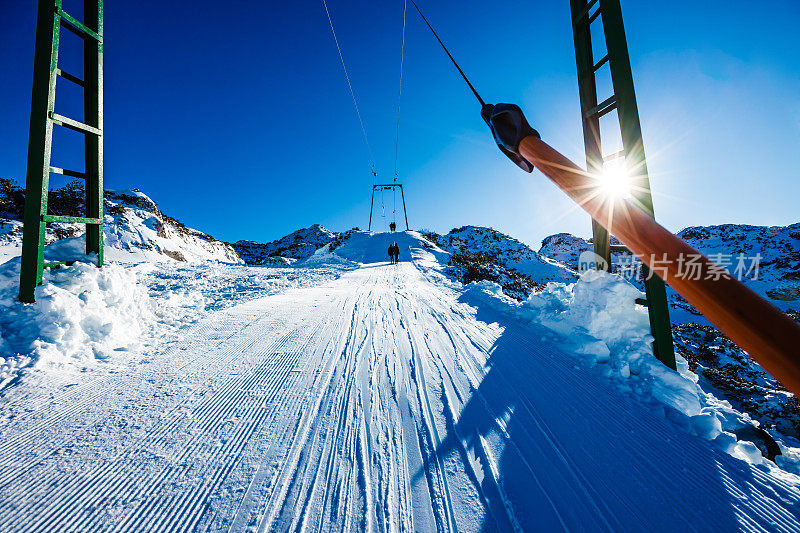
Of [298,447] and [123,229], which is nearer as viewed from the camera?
[298,447]

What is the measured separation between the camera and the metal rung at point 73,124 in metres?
3.83

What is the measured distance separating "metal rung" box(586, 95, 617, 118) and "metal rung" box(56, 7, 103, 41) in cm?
752

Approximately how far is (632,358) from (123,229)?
24.7 meters

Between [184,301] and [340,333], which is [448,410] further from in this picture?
[184,301]

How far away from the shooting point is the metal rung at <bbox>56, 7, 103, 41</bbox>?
4.02 metres

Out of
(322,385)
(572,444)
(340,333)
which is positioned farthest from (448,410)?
(340,333)

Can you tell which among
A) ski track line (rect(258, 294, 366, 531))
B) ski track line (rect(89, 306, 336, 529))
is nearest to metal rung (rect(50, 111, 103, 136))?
ski track line (rect(89, 306, 336, 529))

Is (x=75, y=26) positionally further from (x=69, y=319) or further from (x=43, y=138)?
(x=69, y=319)

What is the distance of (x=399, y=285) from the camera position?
10.4 m

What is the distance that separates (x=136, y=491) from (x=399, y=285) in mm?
8807

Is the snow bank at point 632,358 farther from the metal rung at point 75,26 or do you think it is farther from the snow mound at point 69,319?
the metal rung at point 75,26

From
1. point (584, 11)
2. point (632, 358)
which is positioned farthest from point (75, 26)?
point (632, 358)

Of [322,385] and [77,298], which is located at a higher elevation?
[77,298]

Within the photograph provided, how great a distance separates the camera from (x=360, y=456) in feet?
6.97
